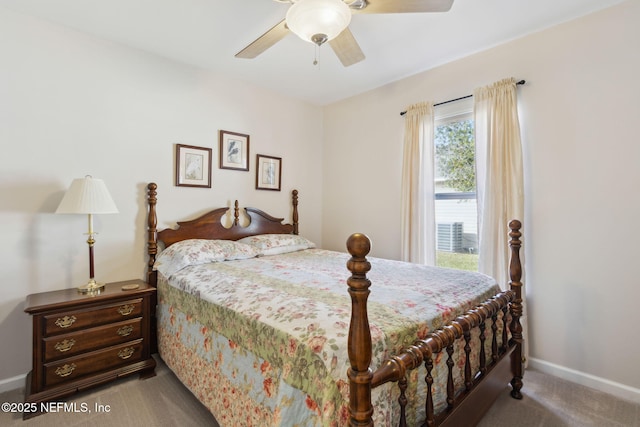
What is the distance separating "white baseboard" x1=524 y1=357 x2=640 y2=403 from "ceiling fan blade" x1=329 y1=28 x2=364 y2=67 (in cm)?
273

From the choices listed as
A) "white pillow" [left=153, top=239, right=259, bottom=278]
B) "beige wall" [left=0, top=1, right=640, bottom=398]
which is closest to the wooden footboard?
"beige wall" [left=0, top=1, right=640, bottom=398]

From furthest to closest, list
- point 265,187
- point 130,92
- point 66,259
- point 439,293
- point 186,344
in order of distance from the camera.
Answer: point 265,187 < point 130,92 < point 66,259 < point 186,344 < point 439,293

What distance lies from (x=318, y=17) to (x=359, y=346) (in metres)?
1.53

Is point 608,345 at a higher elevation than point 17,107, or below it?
below

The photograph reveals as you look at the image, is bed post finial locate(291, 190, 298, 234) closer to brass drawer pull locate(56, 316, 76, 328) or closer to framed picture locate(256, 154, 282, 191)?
framed picture locate(256, 154, 282, 191)

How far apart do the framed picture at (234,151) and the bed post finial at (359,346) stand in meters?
2.66

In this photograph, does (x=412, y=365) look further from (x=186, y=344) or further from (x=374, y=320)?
(x=186, y=344)

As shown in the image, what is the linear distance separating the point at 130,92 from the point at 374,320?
2.80 meters

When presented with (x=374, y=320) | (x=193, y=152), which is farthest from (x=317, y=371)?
(x=193, y=152)

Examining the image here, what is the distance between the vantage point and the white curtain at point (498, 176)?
2488 millimetres

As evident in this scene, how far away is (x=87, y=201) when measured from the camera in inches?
83.3

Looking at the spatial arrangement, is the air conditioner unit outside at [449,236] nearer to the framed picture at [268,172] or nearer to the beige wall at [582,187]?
the beige wall at [582,187]

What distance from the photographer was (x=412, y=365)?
44.7 inches

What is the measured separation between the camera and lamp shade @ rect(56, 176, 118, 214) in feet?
6.88
